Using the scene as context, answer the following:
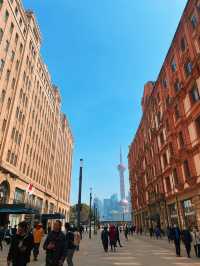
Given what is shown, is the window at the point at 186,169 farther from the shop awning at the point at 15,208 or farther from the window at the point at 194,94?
the shop awning at the point at 15,208

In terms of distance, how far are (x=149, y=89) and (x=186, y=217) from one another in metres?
28.7

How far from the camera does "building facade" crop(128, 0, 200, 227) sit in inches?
994

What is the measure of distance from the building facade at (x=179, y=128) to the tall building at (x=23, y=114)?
740 inches

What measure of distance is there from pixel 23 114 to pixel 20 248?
33.9 m

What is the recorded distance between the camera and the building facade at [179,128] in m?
25.2

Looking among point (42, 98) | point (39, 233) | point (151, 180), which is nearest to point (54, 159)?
point (42, 98)

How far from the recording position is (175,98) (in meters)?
30.5

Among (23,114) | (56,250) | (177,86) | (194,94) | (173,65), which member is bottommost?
(56,250)

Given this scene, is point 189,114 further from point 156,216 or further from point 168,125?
point 156,216

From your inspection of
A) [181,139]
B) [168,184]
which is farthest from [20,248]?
[168,184]

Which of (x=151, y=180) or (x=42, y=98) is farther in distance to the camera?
(x=42, y=98)

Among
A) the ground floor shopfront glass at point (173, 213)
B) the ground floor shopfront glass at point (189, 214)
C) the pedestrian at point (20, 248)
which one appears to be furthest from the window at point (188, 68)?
the pedestrian at point (20, 248)

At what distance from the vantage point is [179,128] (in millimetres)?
29656

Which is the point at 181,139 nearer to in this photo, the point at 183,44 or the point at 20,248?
the point at 183,44
